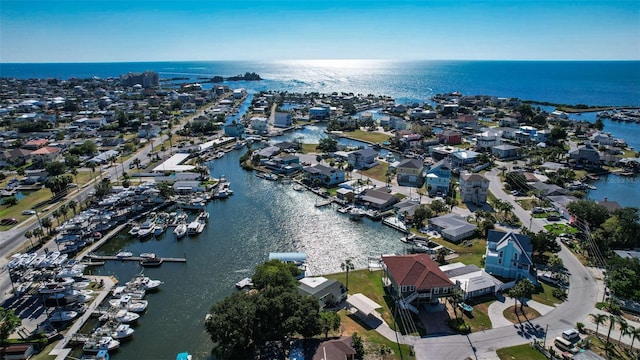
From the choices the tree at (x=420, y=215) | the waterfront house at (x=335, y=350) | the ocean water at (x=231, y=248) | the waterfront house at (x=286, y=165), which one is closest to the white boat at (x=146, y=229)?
the ocean water at (x=231, y=248)

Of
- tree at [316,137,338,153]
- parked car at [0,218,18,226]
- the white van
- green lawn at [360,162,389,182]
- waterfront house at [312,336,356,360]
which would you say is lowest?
the white van

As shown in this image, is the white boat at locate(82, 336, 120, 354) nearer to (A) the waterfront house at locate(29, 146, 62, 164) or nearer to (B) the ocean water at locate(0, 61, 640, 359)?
(B) the ocean water at locate(0, 61, 640, 359)

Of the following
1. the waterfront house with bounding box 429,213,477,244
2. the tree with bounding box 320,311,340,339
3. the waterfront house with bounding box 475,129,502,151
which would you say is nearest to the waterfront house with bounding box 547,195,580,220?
the waterfront house with bounding box 429,213,477,244

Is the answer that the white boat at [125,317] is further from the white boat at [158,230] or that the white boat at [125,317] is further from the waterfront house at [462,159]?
the waterfront house at [462,159]

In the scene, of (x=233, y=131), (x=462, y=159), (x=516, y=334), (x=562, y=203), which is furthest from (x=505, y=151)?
(x=233, y=131)

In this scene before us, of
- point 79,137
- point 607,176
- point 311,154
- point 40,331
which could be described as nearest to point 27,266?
point 40,331

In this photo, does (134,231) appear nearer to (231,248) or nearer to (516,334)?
(231,248)

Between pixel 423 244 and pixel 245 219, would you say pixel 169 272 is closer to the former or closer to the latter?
pixel 245 219
